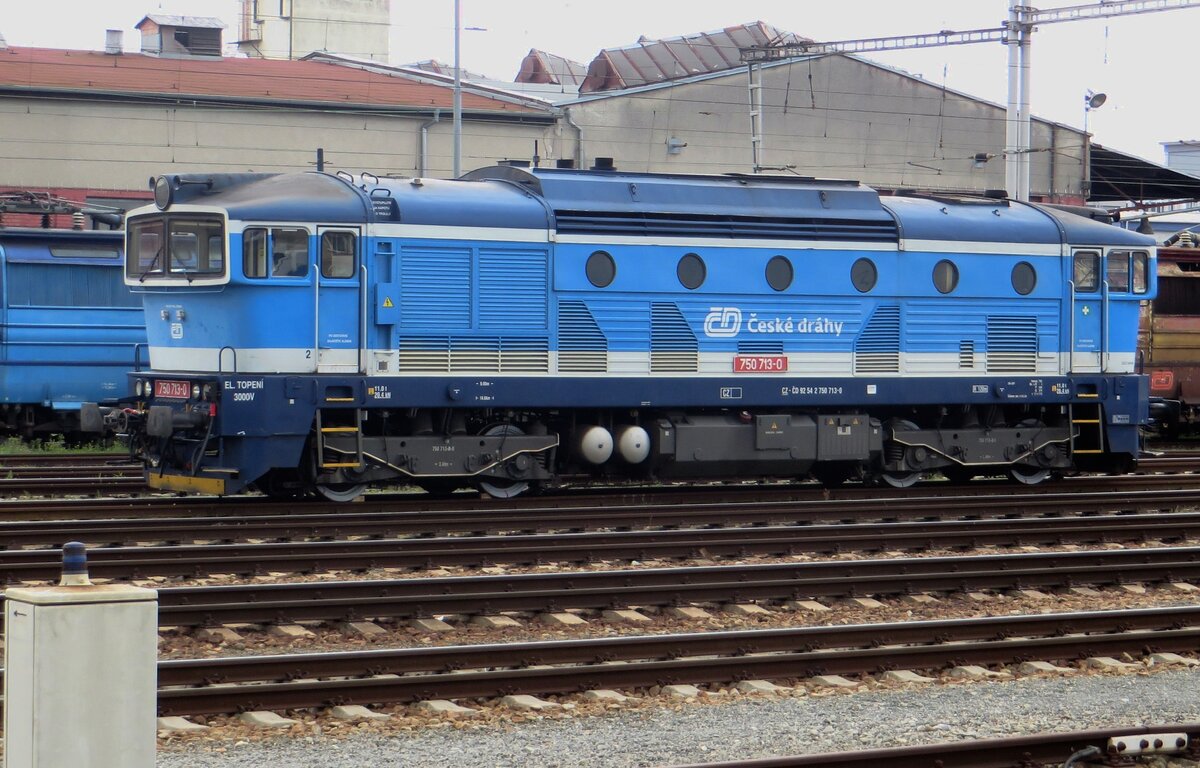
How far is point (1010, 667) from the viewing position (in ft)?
34.5

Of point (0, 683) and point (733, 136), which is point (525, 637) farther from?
point (733, 136)

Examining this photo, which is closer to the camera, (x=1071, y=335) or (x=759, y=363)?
(x=759, y=363)

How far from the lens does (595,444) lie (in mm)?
18234

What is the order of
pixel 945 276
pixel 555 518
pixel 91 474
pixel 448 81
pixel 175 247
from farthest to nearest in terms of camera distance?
pixel 448 81
pixel 91 474
pixel 945 276
pixel 175 247
pixel 555 518

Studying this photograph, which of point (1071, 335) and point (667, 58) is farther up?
point (667, 58)

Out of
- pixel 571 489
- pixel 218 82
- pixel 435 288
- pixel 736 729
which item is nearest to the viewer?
pixel 736 729

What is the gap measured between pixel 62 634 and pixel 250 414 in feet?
34.4

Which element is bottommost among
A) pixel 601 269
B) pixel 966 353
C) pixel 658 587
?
pixel 658 587

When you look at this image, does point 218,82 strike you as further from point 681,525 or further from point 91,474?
point 681,525

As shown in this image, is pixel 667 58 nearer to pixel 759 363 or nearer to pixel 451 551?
pixel 759 363

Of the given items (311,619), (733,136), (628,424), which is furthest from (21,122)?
(311,619)

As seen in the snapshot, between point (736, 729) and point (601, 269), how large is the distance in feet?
33.1

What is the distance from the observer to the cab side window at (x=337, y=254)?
16828 millimetres

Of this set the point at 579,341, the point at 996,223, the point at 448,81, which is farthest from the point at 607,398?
the point at 448,81
